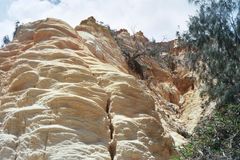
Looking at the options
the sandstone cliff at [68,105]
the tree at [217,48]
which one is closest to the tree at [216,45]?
the tree at [217,48]

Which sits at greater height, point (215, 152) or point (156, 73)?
point (156, 73)

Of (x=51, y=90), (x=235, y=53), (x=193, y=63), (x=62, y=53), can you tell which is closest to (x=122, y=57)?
(x=193, y=63)

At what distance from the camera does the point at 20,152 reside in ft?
43.7

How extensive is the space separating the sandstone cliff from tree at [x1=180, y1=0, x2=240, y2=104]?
12.8ft

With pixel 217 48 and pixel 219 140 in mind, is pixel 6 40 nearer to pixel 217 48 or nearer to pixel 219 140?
pixel 217 48

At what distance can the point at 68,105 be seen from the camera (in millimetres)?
14359

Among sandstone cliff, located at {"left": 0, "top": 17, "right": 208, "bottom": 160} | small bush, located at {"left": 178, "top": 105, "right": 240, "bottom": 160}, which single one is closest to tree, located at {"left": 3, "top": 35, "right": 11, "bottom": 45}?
sandstone cliff, located at {"left": 0, "top": 17, "right": 208, "bottom": 160}

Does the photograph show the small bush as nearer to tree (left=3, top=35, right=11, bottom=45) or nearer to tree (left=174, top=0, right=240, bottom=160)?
tree (left=174, top=0, right=240, bottom=160)

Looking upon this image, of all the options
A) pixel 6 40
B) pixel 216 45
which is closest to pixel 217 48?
pixel 216 45

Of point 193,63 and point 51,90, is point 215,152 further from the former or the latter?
point 193,63

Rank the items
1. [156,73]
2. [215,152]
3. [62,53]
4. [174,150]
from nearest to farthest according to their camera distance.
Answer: [215,152] < [174,150] < [62,53] < [156,73]

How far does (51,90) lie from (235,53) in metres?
10.2

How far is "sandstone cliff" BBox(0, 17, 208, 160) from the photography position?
13547 mm

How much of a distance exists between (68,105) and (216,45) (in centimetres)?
1050
